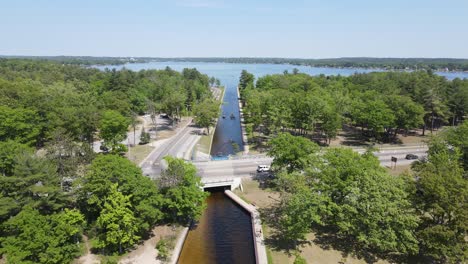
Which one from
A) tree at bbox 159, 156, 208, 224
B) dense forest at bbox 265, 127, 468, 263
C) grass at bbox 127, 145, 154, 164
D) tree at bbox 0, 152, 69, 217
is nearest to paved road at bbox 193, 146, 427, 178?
grass at bbox 127, 145, 154, 164

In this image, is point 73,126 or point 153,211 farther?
point 73,126

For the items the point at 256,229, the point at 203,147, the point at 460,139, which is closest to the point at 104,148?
the point at 203,147

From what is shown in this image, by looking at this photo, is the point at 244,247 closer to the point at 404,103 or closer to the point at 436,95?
the point at 404,103

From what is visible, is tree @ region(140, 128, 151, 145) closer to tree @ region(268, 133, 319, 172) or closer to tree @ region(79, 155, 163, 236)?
tree @ region(79, 155, 163, 236)

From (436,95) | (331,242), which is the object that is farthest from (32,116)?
(436,95)

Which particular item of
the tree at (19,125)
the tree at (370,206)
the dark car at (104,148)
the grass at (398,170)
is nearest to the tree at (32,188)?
the tree at (19,125)

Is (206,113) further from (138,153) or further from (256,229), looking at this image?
(256,229)
